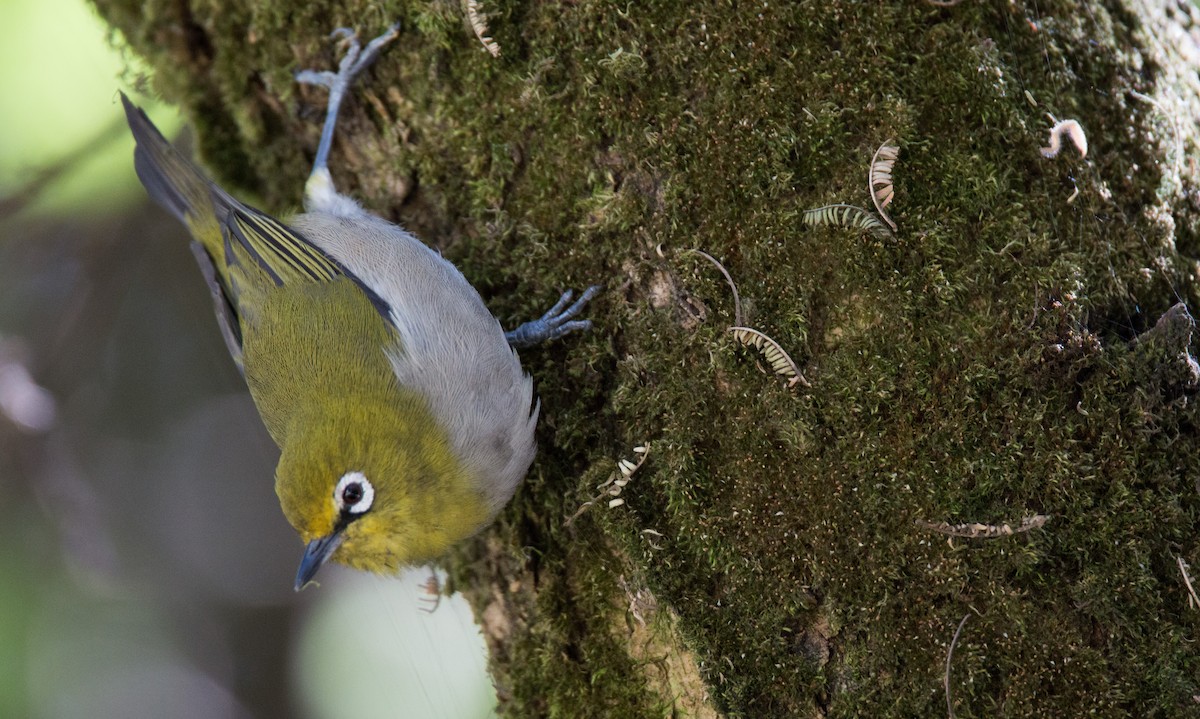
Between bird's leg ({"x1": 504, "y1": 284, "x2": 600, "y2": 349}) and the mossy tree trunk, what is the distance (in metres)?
0.05

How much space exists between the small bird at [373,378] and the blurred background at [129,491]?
65cm

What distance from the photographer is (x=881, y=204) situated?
2248 millimetres

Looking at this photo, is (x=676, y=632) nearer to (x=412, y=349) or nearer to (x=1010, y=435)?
(x=1010, y=435)

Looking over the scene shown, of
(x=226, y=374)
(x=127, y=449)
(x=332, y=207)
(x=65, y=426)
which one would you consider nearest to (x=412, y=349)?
(x=332, y=207)

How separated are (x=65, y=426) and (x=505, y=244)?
372 cm

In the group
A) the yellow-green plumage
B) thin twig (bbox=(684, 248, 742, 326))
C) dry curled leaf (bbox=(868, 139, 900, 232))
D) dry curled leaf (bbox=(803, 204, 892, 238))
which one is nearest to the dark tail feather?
the yellow-green plumage

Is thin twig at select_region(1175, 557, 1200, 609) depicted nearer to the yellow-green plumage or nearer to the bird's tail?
the yellow-green plumage

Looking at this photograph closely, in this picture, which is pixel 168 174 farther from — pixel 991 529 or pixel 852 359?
pixel 991 529

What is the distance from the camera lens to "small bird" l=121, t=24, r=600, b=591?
2.71m

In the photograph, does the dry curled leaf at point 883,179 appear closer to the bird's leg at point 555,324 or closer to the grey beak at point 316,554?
the bird's leg at point 555,324

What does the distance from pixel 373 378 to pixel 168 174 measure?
168 centimetres

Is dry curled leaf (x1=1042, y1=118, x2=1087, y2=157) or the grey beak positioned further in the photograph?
the grey beak

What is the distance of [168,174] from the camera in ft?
12.2

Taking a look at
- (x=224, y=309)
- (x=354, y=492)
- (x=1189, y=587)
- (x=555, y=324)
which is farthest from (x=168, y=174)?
(x=1189, y=587)
